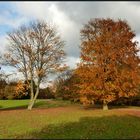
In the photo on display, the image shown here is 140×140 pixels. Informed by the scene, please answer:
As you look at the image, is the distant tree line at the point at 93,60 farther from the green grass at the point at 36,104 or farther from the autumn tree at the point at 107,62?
the green grass at the point at 36,104

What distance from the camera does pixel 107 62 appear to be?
55.4 metres

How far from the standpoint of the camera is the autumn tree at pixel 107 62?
176ft

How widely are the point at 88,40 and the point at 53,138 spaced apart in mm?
37024

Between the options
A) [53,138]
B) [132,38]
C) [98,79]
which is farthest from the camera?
[132,38]

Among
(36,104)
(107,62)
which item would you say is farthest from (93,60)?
(36,104)

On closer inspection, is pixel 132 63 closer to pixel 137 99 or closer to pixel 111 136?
pixel 137 99

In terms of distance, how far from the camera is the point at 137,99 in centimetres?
7844

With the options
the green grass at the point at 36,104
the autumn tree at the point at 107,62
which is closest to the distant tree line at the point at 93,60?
the autumn tree at the point at 107,62

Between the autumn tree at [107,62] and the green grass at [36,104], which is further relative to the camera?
the green grass at [36,104]

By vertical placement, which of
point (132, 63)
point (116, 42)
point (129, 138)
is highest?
point (116, 42)

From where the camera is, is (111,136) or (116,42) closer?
(111,136)

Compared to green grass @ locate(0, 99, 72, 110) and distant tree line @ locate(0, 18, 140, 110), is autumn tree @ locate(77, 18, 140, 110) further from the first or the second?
green grass @ locate(0, 99, 72, 110)

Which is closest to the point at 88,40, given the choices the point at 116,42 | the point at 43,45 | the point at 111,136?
the point at 116,42

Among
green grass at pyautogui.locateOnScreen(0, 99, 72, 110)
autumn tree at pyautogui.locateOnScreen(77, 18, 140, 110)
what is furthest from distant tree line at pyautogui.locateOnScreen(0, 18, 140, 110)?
green grass at pyautogui.locateOnScreen(0, 99, 72, 110)
